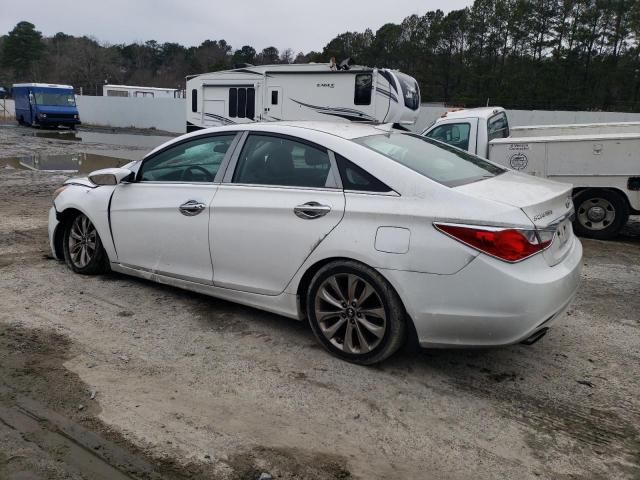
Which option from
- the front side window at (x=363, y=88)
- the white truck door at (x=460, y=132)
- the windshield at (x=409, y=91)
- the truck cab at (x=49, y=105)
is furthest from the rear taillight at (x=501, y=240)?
the truck cab at (x=49, y=105)

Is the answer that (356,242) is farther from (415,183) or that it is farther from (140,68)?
(140,68)

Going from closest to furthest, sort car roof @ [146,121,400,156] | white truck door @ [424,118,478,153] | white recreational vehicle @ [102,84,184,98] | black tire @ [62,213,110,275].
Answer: car roof @ [146,121,400,156] → black tire @ [62,213,110,275] → white truck door @ [424,118,478,153] → white recreational vehicle @ [102,84,184,98]

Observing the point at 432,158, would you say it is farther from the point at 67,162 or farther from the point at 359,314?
the point at 67,162

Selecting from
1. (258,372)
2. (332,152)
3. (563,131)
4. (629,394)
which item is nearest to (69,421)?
(258,372)

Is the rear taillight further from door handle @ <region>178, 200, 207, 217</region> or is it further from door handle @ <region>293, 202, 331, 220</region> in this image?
door handle @ <region>178, 200, 207, 217</region>

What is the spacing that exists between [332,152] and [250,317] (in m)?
1.55

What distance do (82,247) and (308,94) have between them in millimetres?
11739

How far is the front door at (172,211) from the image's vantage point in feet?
14.7

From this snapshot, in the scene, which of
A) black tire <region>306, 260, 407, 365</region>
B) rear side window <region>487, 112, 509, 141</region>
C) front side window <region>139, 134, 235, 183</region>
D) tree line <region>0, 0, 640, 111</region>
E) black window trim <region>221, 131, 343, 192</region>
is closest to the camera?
black tire <region>306, 260, 407, 365</region>

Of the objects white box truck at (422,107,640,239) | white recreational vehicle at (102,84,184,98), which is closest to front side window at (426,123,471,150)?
white box truck at (422,107,640,239)

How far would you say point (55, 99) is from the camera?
34.0m

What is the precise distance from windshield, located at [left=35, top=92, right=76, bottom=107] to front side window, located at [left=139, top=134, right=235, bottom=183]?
107 feet

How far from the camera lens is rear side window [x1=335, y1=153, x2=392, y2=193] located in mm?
3706

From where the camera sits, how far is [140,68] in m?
98.4
